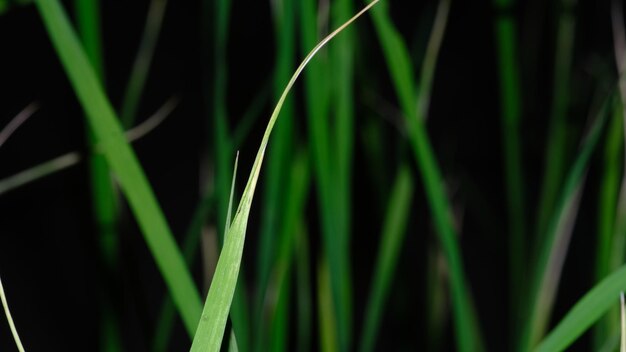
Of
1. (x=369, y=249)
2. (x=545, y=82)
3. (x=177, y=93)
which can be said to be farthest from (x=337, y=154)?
(x=545, y=82)

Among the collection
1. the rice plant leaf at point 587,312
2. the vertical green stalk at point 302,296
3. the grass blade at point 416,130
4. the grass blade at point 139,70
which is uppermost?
the grass blade at point 139,70

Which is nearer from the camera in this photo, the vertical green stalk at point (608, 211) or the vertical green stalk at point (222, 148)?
the vertical green stalk at point (222, 148)

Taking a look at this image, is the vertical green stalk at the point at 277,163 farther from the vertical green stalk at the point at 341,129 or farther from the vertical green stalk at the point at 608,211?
the vertical green stalk at the point at 608,211

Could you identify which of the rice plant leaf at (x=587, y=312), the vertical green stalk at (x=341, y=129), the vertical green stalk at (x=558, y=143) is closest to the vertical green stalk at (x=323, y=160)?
the vertical green stalk at (x=341, y=129)

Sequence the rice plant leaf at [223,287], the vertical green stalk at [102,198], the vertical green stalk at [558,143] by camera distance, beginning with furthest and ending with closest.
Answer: the vertical green stalk at [558,143]
the vertical green stalk at [102,198]
the rice plant leaf at [223,287]

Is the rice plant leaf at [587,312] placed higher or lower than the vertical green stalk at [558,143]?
higher

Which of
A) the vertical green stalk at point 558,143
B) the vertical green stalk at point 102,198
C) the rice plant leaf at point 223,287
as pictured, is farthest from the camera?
the vertical green stalk at point 558,143
